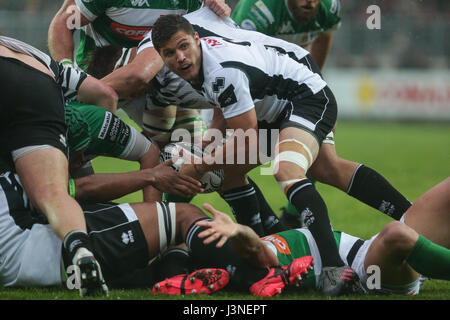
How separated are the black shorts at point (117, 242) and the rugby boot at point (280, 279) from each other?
595 millimetres

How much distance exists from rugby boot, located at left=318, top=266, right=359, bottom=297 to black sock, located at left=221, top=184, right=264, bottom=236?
1.18 meters

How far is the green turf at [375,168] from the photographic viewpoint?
131 inches

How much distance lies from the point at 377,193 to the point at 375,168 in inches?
215

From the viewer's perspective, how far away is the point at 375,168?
9.79 meters

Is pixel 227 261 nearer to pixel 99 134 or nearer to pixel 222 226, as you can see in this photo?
pixel 222 226

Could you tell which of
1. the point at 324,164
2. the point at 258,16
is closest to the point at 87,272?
the point at 324,164

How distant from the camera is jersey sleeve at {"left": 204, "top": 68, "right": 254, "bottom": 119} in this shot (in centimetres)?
383

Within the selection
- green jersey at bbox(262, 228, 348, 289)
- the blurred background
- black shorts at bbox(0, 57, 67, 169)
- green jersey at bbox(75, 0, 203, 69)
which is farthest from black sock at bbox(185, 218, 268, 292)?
the blurred background

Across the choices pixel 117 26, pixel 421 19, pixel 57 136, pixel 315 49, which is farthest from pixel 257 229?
pixel 421 19

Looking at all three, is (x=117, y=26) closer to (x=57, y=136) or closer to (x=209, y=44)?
(x=209, y=44)

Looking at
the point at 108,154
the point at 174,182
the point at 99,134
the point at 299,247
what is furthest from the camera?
the point at 108,154

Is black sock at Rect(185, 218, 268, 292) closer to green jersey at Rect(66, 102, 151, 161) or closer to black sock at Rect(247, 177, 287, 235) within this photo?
green jersey at Rect(66, 102, 151, 161)

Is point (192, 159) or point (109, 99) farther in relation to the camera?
point (109, 99)
